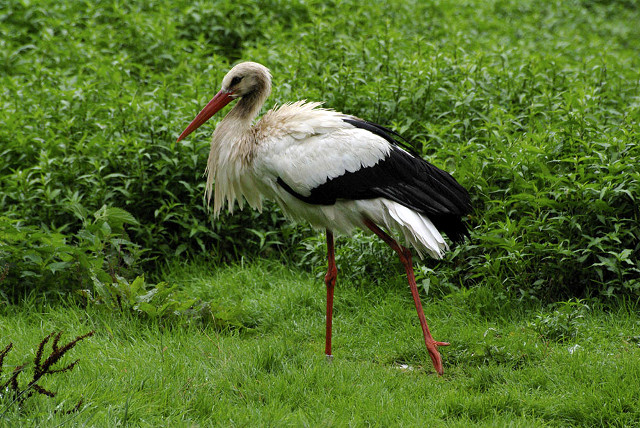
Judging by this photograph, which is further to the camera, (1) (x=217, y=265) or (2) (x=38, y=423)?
(1) (x=217, y=265)

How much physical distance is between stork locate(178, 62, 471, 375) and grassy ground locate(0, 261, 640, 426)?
30 cm

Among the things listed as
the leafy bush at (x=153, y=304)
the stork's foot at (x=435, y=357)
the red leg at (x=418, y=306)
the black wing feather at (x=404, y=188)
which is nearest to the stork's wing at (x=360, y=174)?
the black wing feather at (x=404, y=188)

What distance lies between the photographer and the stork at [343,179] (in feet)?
13.5

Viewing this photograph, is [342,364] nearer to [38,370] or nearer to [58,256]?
[38,370]

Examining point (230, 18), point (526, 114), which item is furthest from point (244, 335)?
point (230, 18)

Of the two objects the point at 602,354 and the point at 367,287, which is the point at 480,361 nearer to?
the point at 602,354

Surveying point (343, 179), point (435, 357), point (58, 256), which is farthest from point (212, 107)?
point (435, 357)

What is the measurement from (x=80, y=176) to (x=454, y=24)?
504 cm

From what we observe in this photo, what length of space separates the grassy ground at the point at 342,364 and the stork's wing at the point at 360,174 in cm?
77

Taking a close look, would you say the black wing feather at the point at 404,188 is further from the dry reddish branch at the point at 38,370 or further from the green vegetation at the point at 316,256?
the dry reddish branch at the point at 38,370

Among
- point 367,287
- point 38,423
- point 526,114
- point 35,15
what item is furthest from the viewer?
point 35,15

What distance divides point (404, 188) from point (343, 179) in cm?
38

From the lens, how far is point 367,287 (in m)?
5.07

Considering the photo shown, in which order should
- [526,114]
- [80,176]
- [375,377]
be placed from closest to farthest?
1. [375,377]
2. [80,176]
3. [526,114]
